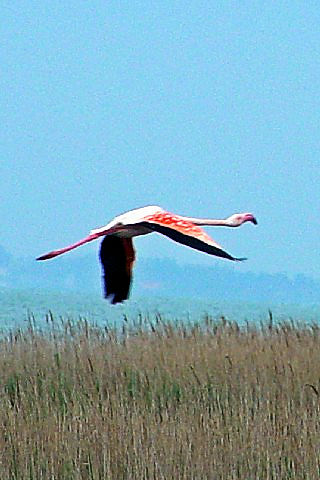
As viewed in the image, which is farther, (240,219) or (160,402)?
(160,402)

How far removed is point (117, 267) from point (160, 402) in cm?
247

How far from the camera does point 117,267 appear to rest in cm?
341

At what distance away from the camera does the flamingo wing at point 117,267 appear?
11.2 feet

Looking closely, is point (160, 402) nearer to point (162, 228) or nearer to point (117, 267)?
point (117, 267)

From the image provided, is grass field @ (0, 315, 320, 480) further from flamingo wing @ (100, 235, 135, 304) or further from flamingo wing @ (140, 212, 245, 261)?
flamingo wing @ (140, 212, 245, 261)

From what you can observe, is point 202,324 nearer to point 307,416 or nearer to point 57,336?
point 57,336

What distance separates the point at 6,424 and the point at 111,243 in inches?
69.9

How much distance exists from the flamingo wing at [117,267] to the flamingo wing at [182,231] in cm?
41

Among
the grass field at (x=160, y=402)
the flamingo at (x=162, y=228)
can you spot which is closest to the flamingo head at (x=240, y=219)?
the flamingo at (x=162, y=228)

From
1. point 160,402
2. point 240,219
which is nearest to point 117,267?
point 240,219

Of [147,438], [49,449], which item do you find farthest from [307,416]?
[49,449]

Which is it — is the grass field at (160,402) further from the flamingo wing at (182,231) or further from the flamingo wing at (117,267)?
the flamingo wing at (182,231)

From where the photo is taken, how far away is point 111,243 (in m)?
3.40

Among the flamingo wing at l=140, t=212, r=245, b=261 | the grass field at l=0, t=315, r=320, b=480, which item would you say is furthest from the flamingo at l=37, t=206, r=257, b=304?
the grass field at l=0, t=315, r=320, b=480
